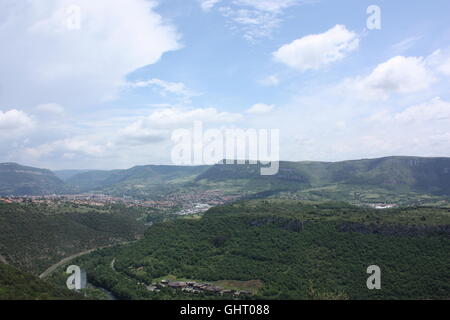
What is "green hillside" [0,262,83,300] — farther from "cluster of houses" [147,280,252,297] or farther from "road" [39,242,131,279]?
"road" [39,242,131,279]

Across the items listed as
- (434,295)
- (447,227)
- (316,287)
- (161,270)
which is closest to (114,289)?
(161,270)

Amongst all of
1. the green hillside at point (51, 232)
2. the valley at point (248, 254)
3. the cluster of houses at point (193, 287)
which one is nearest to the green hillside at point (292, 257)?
the valley at point (248, 254)

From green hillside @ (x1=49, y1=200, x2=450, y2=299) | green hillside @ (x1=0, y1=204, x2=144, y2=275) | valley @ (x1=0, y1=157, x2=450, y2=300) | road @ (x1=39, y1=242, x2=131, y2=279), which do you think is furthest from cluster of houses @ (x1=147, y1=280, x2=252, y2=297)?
green hillside @ (x1=0, y1=204, x2=144, y2=275)

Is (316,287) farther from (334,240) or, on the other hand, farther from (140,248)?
(140,248)

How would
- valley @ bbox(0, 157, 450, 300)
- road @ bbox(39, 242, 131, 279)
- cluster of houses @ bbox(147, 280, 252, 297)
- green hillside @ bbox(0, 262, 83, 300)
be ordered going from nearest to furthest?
green hillside @ bbox(0, 262, 83, 300), valley @ bbox(0, 157, 450, 300), cluster of houses @ bbox(147, 280, 252, 297), road @ bbox(39, 242, 131, 279)

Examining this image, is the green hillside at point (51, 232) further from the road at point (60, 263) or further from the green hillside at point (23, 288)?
the green hillside at point (23, 288)

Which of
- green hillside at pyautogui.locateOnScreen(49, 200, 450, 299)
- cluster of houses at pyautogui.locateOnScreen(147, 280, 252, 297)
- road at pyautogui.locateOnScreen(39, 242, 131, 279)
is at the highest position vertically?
green hillside at pyautogui.locateOnScreen(49, 200, 450, 299)
